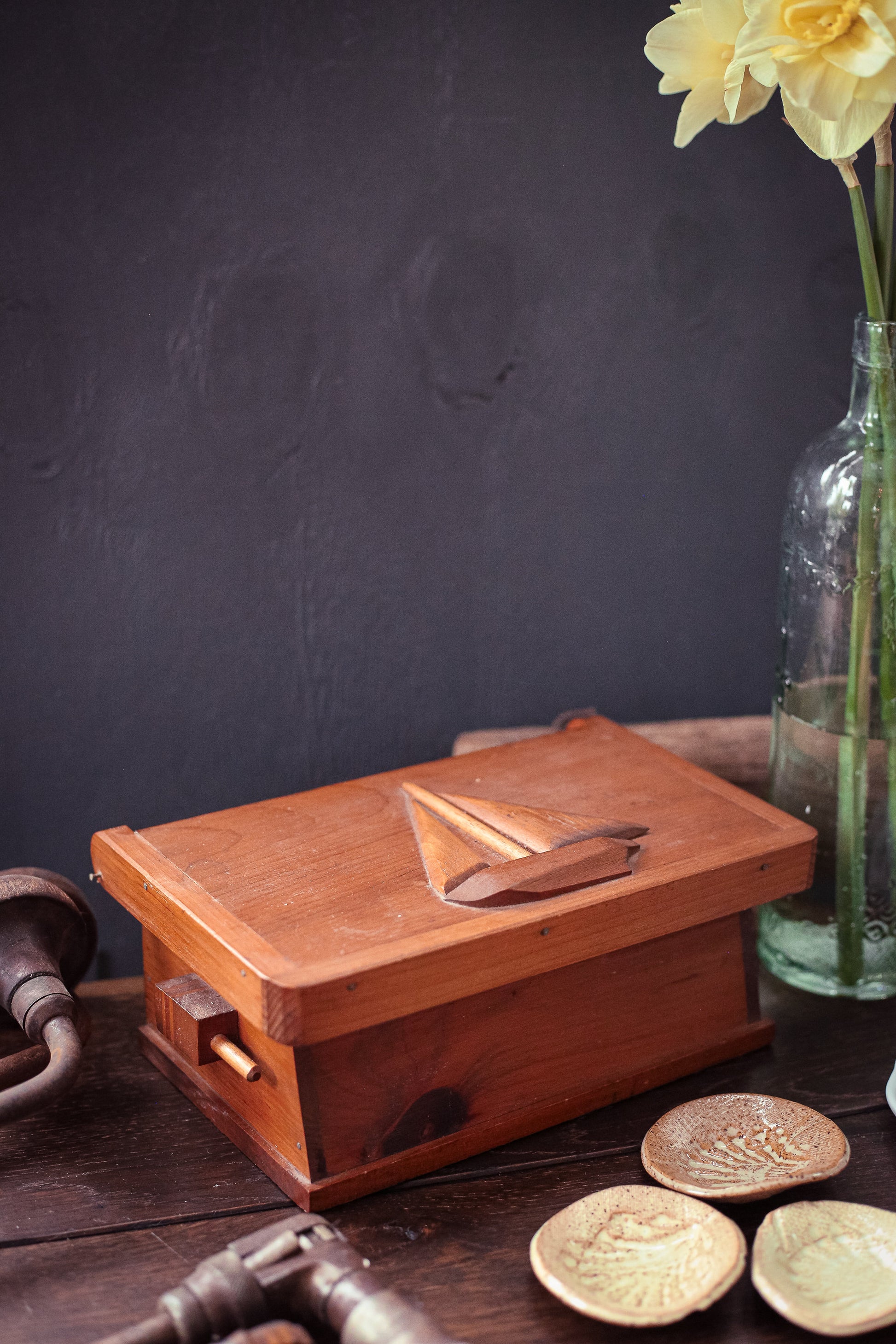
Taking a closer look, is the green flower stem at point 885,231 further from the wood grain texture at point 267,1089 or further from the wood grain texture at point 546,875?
the wood grain texture at point 267,1089

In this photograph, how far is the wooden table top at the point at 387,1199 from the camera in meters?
0.70

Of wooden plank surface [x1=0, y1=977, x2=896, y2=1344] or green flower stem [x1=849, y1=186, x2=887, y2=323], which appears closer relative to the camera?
wooden plank surface [x1=0, y1=977, x2=896, y2=1344]

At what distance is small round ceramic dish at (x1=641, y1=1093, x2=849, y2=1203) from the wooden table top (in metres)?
0.02

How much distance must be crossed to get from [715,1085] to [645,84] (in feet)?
2.81

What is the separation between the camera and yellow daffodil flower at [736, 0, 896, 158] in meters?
0.77

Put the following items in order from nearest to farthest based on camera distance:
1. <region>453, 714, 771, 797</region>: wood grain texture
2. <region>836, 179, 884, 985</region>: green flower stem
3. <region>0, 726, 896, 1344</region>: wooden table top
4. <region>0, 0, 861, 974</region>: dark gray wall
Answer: <region>0, 726, 896, 1344</region>: wooden table top → <region>836, 179, 884, 985</region>: green flower stem → <region>0, 0, 861, 974</region>: dark gray wall → <region>453, 714, 771, 797</region>: wood grain texture

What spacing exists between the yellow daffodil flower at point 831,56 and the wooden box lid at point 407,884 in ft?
1.52

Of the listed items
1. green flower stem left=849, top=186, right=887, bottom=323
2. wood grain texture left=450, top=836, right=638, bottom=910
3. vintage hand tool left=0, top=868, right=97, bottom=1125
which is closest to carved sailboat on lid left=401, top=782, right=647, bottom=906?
wood grain texture left=450, top=836, right=638, bottom=910

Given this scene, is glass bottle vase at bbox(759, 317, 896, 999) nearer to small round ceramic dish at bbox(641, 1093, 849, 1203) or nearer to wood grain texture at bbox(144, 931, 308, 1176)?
small round ceramic dish at bbox(641, 1093, 849, 1203)

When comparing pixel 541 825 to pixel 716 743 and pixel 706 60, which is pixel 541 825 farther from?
pixel 706 60

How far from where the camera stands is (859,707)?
97 centimetres

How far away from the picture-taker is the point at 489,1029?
81cm

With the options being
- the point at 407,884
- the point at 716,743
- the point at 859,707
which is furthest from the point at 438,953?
the point at 716,743


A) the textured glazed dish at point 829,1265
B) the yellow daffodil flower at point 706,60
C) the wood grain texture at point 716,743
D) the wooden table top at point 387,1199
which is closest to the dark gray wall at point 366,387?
the wood grain texture at point 716,743
